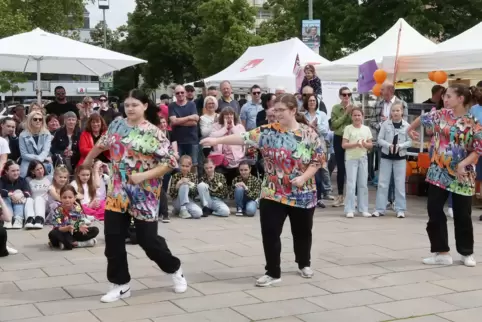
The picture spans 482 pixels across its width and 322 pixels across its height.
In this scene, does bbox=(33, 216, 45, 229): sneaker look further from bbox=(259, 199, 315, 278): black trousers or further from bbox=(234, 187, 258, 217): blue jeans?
bbox=(259, 199, 315, 278): black trousers

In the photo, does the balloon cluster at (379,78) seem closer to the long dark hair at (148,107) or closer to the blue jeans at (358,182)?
the blue jeans at (358,182)

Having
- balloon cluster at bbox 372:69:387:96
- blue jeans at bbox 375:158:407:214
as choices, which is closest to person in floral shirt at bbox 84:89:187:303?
blue jeans at bbox 375:158:407:214

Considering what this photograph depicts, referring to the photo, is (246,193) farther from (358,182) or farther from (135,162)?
(135,162)

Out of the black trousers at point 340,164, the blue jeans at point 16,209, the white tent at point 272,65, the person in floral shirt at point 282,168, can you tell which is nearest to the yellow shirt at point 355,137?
the black trousers at point 340,164

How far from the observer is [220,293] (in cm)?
592

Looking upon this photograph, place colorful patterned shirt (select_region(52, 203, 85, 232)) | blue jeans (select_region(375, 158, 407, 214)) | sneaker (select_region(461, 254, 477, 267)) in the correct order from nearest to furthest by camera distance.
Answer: sneaker (select_region(461, 254, 477, 267))
colorful patterned shirt (select_region(52, 203, 85, 232))
blue jeans (select_region(375, 158, 407, 214))

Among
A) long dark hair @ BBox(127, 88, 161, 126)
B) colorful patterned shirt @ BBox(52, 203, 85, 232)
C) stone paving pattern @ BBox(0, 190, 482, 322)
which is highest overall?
long dark hair @ BBox(127, 88, 161, 126)

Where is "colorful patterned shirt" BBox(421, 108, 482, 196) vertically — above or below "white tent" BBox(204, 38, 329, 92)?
below

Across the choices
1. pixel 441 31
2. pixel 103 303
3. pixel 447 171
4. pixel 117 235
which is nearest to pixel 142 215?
pixel 117 235

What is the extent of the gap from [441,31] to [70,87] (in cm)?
4908

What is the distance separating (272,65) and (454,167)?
1386cm

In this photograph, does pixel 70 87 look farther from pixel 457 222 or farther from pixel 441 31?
pixel 457 222

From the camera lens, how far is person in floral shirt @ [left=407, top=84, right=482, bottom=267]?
6.79 meters

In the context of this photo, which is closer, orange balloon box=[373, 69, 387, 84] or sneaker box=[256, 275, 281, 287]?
sneaker box=[256, 275, 281, 287]
